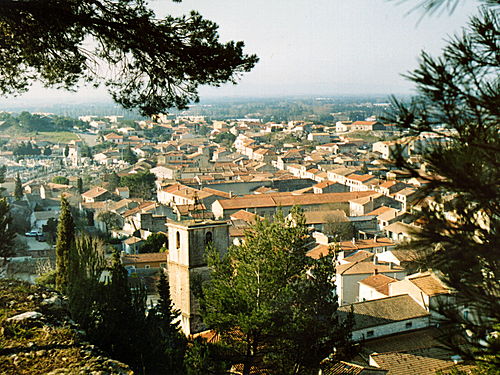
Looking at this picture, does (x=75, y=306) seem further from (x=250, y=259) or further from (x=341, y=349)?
(x=341, y=349)

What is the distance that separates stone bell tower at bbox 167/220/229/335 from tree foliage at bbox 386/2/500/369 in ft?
44.0

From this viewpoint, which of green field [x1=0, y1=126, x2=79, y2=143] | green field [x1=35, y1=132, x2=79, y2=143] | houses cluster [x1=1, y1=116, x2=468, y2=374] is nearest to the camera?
houses cluster [x1=1, y1=116, x2=468, y2=374]

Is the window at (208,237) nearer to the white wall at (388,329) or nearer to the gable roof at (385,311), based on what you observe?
the gable roof at (385,311)

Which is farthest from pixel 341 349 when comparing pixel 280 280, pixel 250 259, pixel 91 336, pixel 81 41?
pixel 81 41

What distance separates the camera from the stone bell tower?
1622 cm

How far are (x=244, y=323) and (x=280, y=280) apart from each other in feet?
3.40

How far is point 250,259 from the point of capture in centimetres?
943

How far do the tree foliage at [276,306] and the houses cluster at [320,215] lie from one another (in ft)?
2.06

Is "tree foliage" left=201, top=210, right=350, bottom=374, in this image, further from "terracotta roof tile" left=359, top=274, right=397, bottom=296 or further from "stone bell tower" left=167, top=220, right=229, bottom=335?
"terracotta roof tile" left=359, top=274, right=397, bottom=296

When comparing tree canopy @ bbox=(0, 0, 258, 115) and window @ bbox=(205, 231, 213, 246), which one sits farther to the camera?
window @ bbox=(205, 231, 213, 246)

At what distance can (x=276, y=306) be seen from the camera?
29.2ft

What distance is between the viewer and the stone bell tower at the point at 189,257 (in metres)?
16.2

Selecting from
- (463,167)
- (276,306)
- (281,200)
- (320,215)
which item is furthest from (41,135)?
(463,167)

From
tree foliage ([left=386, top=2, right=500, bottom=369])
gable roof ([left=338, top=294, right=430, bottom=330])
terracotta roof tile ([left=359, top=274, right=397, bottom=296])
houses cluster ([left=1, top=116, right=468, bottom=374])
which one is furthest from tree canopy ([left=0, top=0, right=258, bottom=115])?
terracotta roof tile ([left=359, top=274, right=397, bottom=296])
